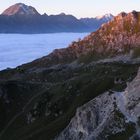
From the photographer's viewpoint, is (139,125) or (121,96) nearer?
(139,125)

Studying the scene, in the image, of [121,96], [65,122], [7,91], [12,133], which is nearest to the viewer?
[121,96]

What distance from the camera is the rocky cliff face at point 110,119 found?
70.4 metres

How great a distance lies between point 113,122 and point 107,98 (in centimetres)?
1460

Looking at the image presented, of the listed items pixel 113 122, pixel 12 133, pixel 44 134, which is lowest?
pixel 12 133

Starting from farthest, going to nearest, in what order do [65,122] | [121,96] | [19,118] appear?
[19,118]
[65,122]
[121,96]

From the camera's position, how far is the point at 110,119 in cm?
7538

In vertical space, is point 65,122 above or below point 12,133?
above

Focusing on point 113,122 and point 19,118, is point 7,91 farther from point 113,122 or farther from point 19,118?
point 113,122

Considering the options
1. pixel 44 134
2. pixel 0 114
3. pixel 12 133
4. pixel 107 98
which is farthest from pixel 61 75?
pixel 107 98

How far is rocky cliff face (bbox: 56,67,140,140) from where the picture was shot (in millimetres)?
70375

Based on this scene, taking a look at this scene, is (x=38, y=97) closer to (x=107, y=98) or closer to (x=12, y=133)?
(x=12, y=133)

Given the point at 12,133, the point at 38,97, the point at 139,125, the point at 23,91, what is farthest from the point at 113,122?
the point at 23,91

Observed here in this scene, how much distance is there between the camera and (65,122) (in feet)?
347

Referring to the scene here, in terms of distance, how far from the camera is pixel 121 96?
85.8 meters
